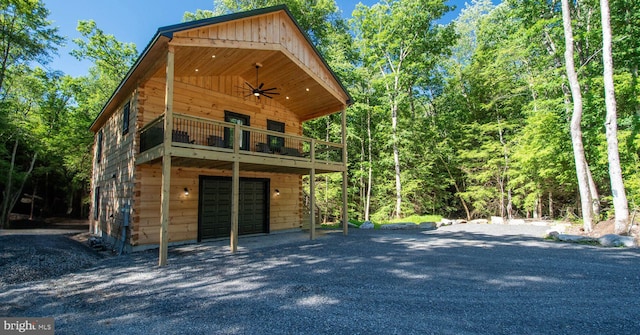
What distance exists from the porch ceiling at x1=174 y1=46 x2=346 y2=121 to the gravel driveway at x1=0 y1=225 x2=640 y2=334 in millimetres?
4986

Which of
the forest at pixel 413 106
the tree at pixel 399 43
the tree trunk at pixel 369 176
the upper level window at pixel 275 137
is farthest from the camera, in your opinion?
the tree trunk at pixel 369 176

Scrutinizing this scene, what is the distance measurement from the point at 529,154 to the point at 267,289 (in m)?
13.3

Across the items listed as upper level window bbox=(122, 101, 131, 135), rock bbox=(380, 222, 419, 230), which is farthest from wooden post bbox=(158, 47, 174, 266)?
rock bbox=(380, 222, 419, 230)

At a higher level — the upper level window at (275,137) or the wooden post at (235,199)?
the upper level window at (275,137)

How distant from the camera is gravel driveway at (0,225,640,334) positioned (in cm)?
290

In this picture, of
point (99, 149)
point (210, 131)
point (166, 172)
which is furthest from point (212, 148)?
point (99, 149)

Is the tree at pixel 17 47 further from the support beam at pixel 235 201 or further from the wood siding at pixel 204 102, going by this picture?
the support beam at pixel 235 201

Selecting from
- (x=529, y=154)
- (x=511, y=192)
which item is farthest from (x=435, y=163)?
(x=529, y=154)

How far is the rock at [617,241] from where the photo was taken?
696 centimetres

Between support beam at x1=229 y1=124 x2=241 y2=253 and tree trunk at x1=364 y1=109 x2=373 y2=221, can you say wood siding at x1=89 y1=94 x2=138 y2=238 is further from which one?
tree trunk at x1=364 y1=109 x2=373 y2=221

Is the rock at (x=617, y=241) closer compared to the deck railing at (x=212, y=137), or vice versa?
the deck railing at (x=212, y=137)

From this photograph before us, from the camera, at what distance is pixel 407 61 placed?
16.9 meters

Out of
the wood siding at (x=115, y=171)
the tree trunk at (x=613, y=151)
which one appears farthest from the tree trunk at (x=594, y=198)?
the wood siding at (x=115, y=171)

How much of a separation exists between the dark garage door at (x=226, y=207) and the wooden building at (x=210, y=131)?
0.10ft
